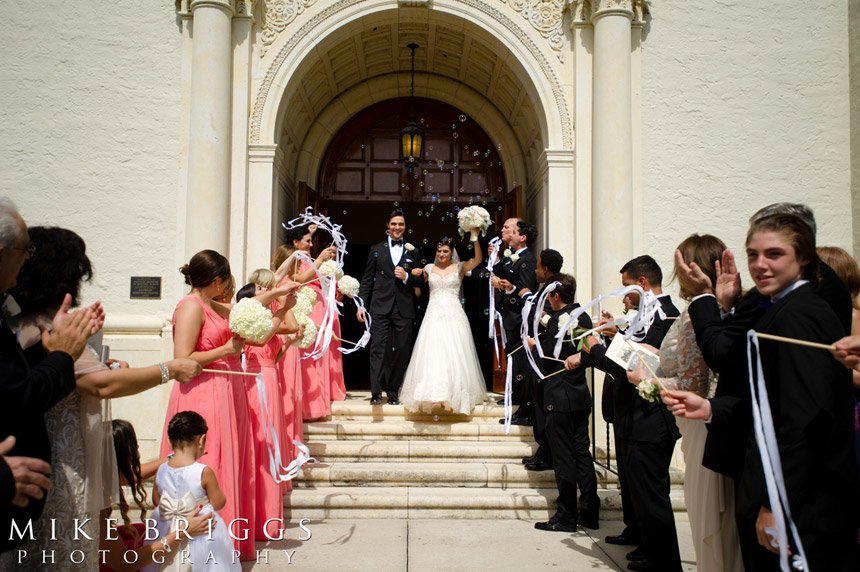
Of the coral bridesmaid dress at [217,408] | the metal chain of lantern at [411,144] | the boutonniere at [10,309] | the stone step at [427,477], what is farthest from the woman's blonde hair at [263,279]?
the metal chain of lantern at [411,144]

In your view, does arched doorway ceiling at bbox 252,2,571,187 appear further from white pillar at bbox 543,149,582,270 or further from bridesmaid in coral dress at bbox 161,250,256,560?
bridesmaid in coral dress at bbox 161,250,256,560

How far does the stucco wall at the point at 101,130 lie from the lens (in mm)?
9703

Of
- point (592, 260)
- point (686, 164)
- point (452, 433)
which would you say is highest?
point (686, 164)

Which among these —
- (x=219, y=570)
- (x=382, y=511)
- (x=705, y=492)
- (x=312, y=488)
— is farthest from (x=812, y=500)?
(x=312, y=488)

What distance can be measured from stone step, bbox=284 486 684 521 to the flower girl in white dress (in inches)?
106

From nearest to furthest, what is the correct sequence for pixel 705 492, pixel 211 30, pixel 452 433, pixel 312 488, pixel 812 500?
pixel 812 500, pixel 705 492, pixel 312 488, pixel 452 433, pixel 211 30

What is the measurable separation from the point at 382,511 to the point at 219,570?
3048 mm

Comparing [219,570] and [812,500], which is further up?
[812,500]

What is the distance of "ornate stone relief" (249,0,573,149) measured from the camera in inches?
397

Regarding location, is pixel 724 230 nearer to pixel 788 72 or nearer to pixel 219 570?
pixel 788 72

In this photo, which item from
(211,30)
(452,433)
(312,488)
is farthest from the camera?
(211,30)

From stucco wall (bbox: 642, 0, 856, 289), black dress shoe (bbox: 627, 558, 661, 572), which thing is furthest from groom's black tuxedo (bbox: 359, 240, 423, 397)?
black dress shoe (bbox: 627, 558, 661, 572)

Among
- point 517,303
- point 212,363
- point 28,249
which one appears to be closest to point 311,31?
point 517,303

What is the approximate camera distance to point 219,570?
14.2ft
